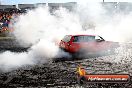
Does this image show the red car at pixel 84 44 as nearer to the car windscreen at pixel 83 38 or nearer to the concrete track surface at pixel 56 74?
the car windscreen at pixel 83 38

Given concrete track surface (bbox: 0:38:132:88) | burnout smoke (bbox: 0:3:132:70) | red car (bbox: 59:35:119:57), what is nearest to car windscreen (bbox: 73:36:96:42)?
red car (bbox: 59:35:119:57)

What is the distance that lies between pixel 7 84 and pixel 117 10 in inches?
1180

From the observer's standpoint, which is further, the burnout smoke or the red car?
the burnout smoke

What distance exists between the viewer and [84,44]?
17.7 m

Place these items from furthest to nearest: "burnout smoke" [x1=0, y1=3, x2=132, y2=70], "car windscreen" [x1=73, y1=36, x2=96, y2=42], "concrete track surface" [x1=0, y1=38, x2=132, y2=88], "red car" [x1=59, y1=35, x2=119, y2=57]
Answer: "burnout smoke" [x1=0, y1=3, x2=132, y2=70] → "car windscreen" [x1=73, y1=36, x2=96, y2=42] → "red car" [x1=59, y1=35, x2=119, y2=57] → "concrete track surface" [x1=0, y1=38, x2=132, y2=88]

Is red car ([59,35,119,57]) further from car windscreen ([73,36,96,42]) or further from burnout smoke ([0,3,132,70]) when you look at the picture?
burnout smoke ([0,3,132,70])

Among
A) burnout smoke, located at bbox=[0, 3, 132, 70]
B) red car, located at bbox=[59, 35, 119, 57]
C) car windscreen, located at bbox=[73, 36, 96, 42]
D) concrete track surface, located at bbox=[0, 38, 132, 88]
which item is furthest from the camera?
burnout smoke, located at bbox=[0, 3, 132, 70]

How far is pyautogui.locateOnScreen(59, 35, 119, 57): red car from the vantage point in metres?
17.5

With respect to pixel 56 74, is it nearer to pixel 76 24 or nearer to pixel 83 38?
pixel 83 38

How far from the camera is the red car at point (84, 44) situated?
57.3 feet

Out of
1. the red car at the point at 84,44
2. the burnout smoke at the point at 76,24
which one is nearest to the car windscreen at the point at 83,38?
the red car at the point at 84,44

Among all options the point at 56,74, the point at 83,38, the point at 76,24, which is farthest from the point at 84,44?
the point at 76,24

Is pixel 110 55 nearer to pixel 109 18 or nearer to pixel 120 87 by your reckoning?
pixel 120 87

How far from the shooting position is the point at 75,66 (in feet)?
46.6
